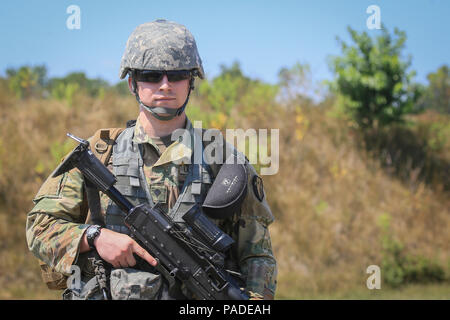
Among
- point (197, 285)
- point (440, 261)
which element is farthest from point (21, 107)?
point (197, 285)

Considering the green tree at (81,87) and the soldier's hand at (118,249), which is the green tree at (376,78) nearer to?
the green tree at (81,87)

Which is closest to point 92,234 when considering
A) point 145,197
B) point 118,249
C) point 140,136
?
point 118,249

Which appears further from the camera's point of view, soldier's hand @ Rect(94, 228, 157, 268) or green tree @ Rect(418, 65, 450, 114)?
green tree @ Rect(418, 65, 450, 114)

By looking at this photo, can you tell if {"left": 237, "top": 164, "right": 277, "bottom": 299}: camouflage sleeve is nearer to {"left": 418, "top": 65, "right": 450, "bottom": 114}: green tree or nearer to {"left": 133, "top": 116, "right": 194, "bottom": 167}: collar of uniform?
{"left": 133, "top": 116, "right": 194, "bottom": 167}: collar of uniform

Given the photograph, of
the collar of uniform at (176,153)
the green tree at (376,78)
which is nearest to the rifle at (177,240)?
the collar of uniform at (176,153)

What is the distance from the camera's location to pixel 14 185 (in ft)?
28.6

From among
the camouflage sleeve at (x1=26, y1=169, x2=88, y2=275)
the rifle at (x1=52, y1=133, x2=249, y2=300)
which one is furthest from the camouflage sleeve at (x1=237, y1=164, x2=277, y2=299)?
the camouflage sleeve at (x1=26, y1=169, x2=88, y2=275)

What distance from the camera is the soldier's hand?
2.28 metres

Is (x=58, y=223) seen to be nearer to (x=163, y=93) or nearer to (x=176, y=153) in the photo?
(x=176, y=153)

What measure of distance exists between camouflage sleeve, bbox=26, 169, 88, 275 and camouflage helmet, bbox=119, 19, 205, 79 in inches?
24.8

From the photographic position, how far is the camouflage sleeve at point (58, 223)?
2.34 m

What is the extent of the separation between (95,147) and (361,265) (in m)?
7.05

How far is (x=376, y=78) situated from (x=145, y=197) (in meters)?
8.85

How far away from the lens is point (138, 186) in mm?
2451
